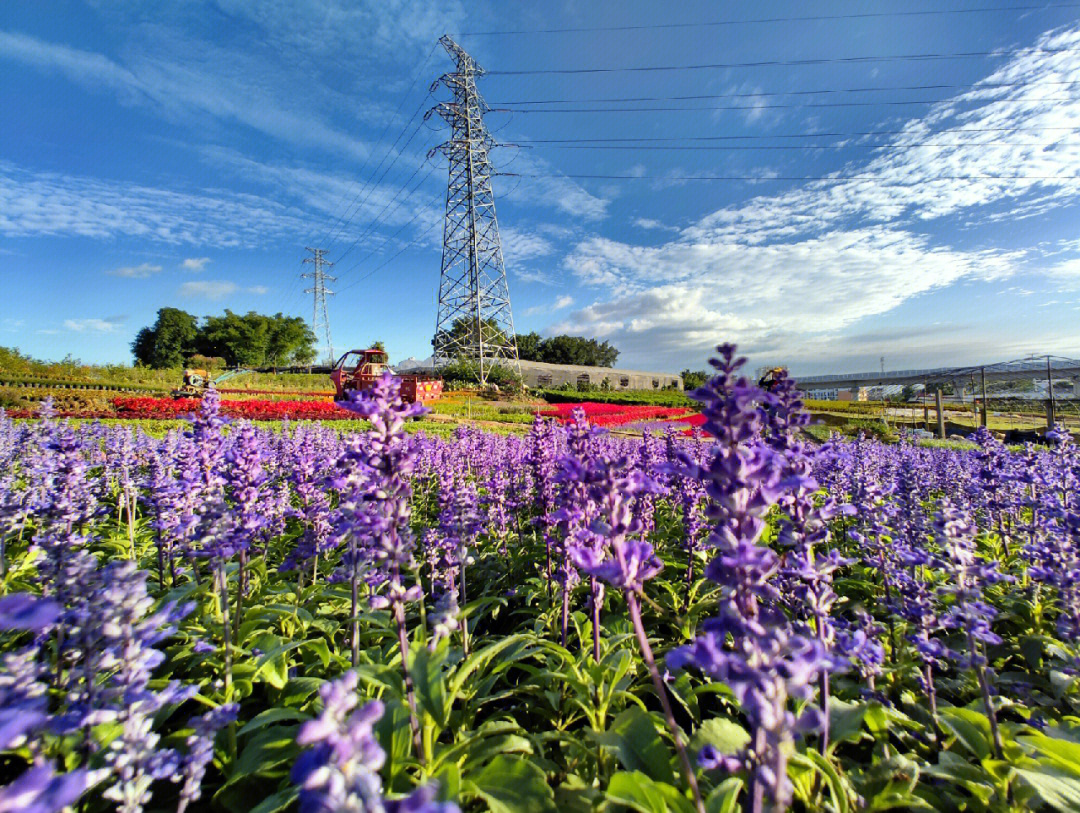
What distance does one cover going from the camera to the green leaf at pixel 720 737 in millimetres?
2152

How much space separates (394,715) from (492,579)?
3022mm

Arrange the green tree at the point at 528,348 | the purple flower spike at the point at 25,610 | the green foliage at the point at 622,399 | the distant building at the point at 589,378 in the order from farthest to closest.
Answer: the green tree at the point at 528,348 → the distant building at the point at 589,378 → the green foliage at the point at 622,399 → the purple flower spike at the point at 25,610

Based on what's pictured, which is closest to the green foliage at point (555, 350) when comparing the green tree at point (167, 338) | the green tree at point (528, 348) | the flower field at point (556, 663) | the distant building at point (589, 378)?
the green tree at point (528, 348)

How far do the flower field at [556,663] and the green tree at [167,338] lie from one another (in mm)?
100110

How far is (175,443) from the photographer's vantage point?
6465 millimetres

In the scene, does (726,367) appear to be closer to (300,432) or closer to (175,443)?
(175,443)

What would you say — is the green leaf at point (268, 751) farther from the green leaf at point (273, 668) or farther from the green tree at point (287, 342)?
the green tree at point (287, 342)

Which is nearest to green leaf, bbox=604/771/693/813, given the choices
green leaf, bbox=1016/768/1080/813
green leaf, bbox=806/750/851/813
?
green leaf, bbox=806/750/851/813

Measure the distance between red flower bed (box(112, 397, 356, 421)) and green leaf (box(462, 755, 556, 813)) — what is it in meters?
15.2

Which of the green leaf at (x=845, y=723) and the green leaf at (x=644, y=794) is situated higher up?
the green leaf at (x=644, y=794)

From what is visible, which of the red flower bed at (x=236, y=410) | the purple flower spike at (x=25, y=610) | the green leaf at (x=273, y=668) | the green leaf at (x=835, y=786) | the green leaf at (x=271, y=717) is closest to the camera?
the purple flower spike at (x=25, y=610)

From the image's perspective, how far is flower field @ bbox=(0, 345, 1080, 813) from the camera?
1.56 metres

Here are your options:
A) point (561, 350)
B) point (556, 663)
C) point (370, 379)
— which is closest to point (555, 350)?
point (561, 350)

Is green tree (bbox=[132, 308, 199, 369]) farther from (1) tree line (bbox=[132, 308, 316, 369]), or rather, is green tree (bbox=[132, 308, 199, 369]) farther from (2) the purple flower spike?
(2) the purple flower spike
